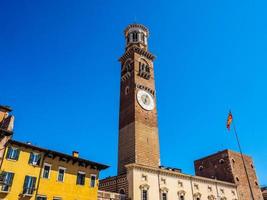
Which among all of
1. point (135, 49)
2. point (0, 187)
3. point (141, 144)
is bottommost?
point (0, 187)

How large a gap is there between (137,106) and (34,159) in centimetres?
2126

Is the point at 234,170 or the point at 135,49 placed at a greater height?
the point at 135,49

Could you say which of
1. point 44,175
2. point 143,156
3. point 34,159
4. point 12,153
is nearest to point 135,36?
point 143,156

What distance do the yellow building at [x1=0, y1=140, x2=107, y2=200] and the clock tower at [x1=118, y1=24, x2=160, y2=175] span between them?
34.3ft

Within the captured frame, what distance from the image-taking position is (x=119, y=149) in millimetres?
42781

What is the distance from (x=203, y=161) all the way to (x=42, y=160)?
37.5 metres

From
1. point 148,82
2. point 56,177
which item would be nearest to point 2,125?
point 56,177

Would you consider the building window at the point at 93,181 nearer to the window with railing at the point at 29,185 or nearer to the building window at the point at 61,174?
the building window at the point at 61,174

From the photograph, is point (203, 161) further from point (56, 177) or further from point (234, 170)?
point (56, 177)

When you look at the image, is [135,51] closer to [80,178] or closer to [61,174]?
[80,178]

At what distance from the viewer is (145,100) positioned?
46531 millimetres

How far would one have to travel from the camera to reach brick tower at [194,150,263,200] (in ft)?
160

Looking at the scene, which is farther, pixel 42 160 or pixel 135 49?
pixel 135 49

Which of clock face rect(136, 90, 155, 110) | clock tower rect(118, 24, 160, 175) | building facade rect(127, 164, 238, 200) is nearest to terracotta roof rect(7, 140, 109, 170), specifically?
building facade rect(127, 164, 238, 200)
